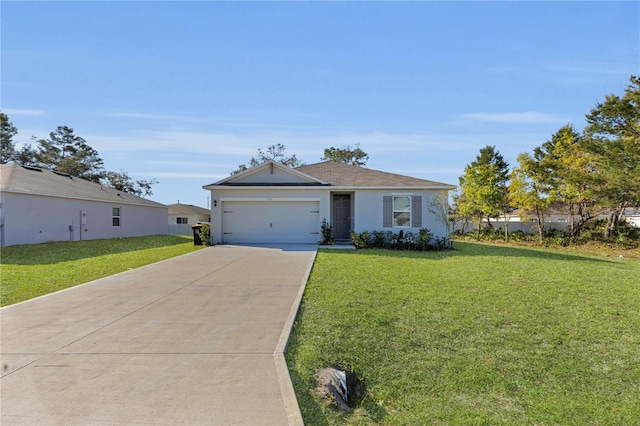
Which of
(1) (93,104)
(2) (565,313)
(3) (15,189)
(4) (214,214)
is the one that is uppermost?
(1) (93,104)

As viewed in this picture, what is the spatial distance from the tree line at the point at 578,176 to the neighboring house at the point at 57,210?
22459 mm

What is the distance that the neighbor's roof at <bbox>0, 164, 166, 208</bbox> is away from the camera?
16.4 metres

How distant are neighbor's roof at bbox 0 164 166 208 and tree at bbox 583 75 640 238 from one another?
26.0 metres

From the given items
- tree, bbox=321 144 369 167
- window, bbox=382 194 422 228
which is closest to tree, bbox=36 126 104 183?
tree, bbox=321 144 369 167

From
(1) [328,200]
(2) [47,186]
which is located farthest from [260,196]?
(2) [47,186]

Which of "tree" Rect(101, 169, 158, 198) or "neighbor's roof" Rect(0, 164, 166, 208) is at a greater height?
"tree" Rect(101, 169, 158, 198)

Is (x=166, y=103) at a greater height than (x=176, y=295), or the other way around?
(x=166, y=103)

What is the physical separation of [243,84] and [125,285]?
26.8 ft

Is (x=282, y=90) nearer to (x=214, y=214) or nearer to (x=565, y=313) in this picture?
(x=214, y=214)

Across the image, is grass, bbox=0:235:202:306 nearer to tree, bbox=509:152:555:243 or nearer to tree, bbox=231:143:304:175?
tree, bbox=509:152:555:243

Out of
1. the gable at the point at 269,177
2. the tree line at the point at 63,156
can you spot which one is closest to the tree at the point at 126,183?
the tree line at the point at 63,156

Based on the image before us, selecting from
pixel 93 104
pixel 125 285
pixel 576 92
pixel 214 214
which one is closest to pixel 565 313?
pixel 125 285

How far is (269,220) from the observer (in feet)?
55.6

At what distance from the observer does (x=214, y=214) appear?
55.1 ft
